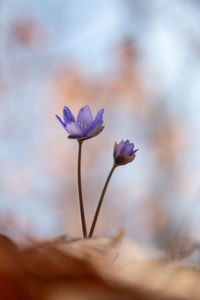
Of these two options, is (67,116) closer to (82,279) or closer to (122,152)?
(122,152)

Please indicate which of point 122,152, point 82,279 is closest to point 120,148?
point 122,152

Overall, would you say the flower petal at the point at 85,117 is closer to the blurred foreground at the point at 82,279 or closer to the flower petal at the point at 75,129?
the flower petal at the point at 75,129

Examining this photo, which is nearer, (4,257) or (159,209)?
(4,257)

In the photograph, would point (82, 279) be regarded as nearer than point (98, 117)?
Yes

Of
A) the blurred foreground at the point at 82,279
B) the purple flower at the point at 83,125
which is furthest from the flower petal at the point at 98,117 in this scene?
the blurred foreground at the point at 82,279

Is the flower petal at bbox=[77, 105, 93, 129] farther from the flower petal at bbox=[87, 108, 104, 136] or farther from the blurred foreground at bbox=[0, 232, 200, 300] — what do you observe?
the blurred foreground at bbox=[0, 232, 200, 300]

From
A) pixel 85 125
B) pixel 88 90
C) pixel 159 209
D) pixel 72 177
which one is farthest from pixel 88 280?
Answer: pixel 88 90

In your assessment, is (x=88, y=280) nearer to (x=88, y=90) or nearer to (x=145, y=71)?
(x=88, y=90)
